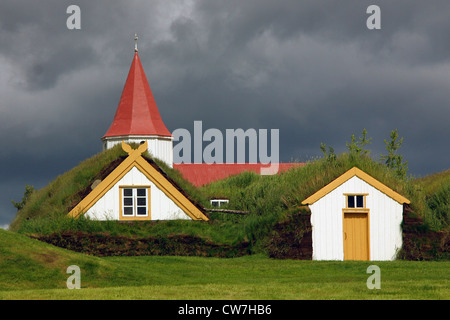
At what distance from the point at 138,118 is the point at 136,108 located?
1.06 metres

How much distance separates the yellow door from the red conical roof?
41451 mm

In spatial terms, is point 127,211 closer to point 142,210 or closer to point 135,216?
point 135,216

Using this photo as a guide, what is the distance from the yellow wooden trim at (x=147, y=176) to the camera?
1243 inches

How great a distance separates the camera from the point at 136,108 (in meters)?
70.4

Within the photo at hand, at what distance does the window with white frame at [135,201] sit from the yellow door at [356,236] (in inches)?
351

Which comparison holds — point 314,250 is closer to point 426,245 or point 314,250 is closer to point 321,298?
point 426,245

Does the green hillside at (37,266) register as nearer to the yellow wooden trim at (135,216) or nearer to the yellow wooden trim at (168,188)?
the yellow wooden trim at (135,216)

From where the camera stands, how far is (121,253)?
3030cm

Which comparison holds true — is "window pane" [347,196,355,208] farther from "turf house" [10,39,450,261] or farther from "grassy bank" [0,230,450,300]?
"grassy bank" [0,230,450,300]

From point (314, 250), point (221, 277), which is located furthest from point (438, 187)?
point (221, 277)

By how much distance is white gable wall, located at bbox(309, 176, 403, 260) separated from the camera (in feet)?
98.6

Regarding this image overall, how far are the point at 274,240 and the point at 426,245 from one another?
642cm

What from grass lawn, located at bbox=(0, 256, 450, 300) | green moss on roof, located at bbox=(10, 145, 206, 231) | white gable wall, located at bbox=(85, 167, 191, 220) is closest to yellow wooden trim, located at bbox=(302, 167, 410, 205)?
grass lawn, located at bbox=(0, 256, 450, 300)

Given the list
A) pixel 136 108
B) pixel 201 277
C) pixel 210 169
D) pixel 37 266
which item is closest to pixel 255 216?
pixel 201 277
